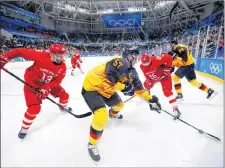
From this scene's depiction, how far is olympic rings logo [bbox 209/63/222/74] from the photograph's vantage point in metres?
4.50

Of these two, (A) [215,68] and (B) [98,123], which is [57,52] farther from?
(A) [215,68]

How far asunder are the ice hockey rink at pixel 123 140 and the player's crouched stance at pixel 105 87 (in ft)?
0.73

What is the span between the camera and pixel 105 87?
5.65ft

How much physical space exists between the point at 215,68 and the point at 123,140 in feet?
12.4

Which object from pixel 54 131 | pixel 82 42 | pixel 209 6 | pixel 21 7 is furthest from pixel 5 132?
pixel 21 7

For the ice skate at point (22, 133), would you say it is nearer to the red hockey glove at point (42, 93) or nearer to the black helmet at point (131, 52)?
the red hockey glove at point (42, 93)

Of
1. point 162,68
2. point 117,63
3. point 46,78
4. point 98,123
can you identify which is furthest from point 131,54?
point 162,68

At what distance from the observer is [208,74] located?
5070mm

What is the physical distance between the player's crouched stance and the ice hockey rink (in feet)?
0.73

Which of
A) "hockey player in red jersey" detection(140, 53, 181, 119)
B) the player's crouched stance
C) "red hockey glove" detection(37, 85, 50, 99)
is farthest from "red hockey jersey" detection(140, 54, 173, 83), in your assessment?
"red hockey glove" detection(37, 85, 50, 99)

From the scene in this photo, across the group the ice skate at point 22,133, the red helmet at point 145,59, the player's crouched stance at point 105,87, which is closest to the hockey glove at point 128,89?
the player's crouched stance at point 105,87

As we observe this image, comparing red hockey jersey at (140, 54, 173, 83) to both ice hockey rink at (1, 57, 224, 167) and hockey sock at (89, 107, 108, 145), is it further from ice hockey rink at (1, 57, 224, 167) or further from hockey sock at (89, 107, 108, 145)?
hockey sock at (89, 107, 108, 145)

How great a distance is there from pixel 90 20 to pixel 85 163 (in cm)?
1482

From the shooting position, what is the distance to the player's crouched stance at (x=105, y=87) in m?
1.53
